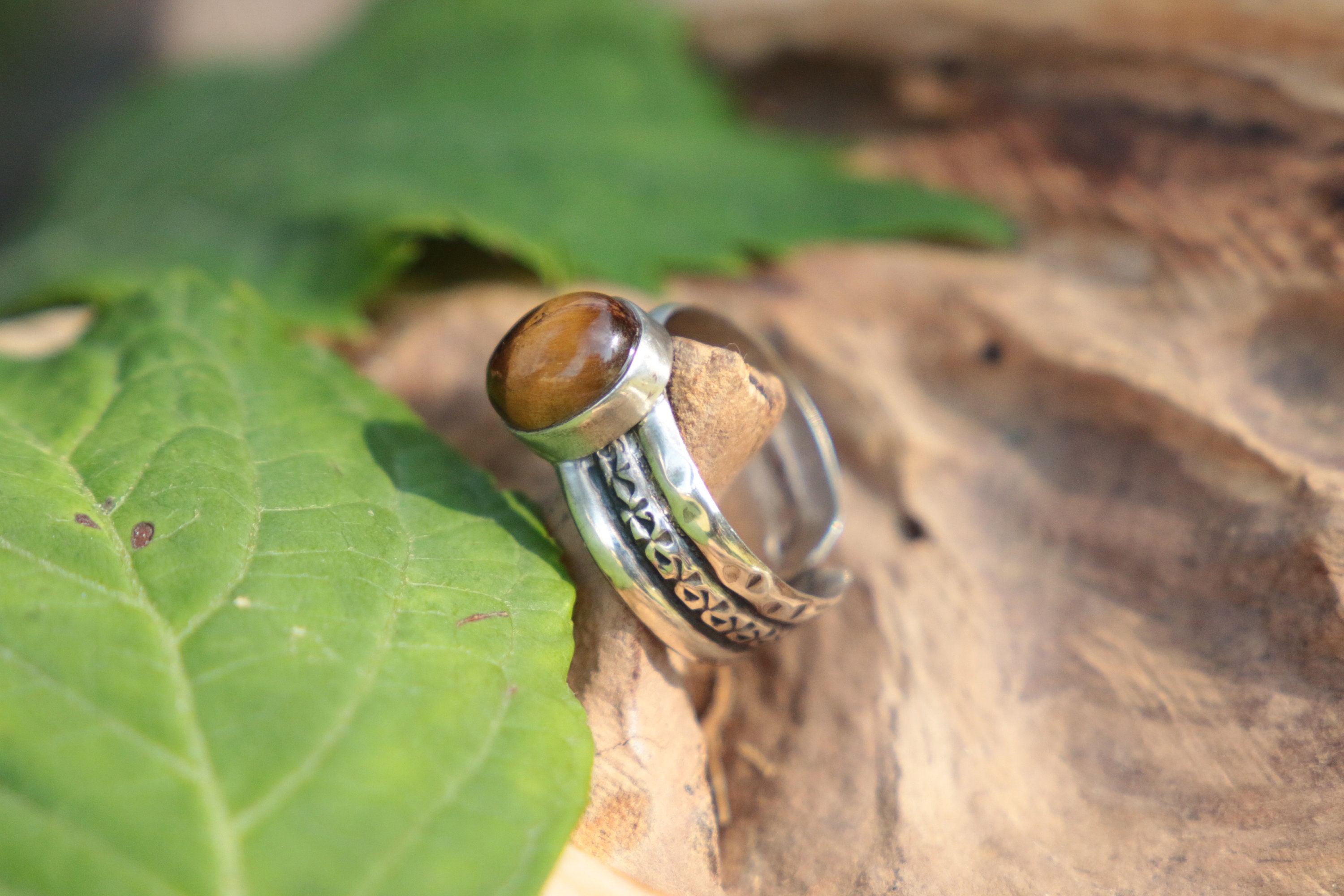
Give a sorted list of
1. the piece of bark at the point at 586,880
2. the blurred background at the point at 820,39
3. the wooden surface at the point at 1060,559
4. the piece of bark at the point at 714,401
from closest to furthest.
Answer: the piece of bark at the point at 586,880 → the wooden surface at the point at 1060,559 → the piece of bark at the point at 714,401 → the blurred background at the point at 820,39

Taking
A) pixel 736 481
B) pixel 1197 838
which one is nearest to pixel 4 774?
pixel 736 481

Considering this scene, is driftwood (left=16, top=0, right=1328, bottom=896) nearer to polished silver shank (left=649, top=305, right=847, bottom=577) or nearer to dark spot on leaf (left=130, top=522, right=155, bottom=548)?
polished silver shank (left=649, top=305, right=847, bottom=577)

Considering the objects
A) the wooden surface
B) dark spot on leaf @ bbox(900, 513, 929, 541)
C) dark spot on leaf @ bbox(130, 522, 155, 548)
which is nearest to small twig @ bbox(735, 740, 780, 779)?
the wooden surface

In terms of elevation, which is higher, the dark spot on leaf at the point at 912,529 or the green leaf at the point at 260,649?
the green leaf at the point at 260,649

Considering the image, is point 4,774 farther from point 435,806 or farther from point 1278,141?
point 1278,141

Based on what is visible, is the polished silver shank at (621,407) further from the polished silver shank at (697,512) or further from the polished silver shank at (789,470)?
the polished silver shank at (789,470)

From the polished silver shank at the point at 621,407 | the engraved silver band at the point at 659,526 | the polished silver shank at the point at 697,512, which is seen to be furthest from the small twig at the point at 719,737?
the polished silver shank at the point at 621,407
